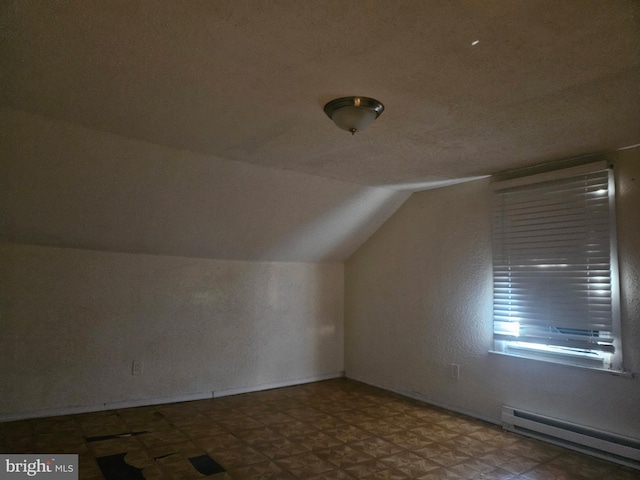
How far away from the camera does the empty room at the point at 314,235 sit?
1.82 m

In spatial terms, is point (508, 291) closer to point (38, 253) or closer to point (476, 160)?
point (476, 160)

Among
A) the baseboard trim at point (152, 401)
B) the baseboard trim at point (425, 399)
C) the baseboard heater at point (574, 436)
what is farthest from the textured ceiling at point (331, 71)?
the baseboard trim at point (152, 401)

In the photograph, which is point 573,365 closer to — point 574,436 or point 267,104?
point 574,436

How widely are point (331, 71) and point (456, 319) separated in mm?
2944

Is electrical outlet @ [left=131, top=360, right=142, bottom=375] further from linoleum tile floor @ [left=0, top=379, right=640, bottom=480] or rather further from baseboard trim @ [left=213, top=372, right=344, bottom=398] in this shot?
baseboard trim @ [left=213, top=372, right=344, bottom=398]

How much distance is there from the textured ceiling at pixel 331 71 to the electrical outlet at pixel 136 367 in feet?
7.38

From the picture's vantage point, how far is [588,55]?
5.98 feet

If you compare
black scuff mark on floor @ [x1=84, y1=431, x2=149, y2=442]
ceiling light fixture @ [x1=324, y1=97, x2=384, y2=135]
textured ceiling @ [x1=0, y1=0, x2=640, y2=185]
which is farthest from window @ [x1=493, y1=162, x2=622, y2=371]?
black scuff mark on floor @ [x1=84, y1=431, x2=149, y2=442]

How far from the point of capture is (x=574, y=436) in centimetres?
310

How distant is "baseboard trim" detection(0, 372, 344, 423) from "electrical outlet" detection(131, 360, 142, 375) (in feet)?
0.87

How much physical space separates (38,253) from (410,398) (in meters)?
3.91

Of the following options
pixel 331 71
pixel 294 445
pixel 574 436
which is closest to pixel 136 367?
pixel 294 445

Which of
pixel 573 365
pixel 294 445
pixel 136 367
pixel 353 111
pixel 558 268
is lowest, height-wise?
pixel 294 445

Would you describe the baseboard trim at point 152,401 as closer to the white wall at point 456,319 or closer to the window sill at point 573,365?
the white wall at point 456,319
